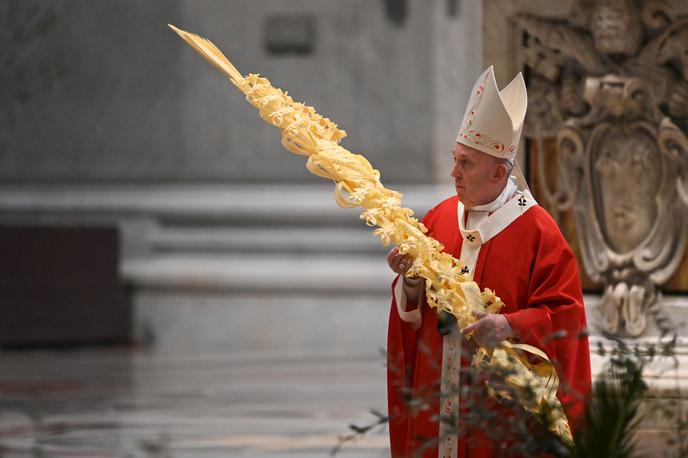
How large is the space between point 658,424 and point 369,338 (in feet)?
28.5

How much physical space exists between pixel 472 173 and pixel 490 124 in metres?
0.15

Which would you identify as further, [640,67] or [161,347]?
[161,347]

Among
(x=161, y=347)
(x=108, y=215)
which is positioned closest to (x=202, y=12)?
(x=108, y=215)

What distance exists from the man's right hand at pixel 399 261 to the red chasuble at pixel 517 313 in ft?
0.75

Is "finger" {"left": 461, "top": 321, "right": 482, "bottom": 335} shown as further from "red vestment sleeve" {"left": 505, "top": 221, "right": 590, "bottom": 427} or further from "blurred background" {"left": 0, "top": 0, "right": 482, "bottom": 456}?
"blurred background" {"left": 0, "top": 0, "right": 482, "bottom": 456}

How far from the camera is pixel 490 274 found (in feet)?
14.5

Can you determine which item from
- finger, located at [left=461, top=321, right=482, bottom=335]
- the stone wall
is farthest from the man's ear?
the stone wall

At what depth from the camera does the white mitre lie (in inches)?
172

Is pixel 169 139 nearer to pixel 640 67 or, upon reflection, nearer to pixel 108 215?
pixel 108 215

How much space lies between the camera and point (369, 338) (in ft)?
46.0

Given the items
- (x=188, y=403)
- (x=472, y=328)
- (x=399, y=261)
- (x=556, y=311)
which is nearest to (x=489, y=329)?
(x=472, y=328)

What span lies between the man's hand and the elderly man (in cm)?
2

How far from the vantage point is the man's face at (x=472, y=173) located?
4371mm

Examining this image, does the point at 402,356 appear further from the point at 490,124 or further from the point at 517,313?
the point at 490,124
